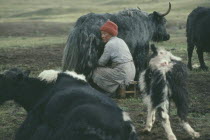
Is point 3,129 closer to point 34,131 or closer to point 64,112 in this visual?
point 34,131

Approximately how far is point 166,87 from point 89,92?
1644 millimetres

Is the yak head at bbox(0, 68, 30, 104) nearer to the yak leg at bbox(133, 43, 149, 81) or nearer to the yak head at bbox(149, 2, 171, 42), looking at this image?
the yak leg at bbox(133, 43, 149, 81)

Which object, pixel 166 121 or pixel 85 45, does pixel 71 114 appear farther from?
pixel 85 45

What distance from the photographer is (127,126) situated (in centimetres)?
422

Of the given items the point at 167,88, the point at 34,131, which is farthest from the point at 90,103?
the point at 167,88

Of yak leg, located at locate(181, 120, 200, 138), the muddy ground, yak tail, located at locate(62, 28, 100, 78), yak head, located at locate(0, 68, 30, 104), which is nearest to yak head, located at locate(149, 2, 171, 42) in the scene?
the muddy ground

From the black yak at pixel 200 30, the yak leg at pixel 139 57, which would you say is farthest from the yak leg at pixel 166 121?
the black yak at pixel 200 30

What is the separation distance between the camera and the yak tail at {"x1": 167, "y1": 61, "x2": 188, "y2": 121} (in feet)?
19.5

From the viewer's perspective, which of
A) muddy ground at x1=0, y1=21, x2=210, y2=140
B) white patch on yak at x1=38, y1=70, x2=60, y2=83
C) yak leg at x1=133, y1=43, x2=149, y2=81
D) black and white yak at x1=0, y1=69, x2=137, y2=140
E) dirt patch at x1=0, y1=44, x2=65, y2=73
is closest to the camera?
black and white yak at x1=0, y1=69, x2=137, y2=140

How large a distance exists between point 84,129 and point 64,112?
388 millimetres

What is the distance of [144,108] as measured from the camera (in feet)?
25.6

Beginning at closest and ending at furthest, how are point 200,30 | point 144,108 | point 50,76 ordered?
point 50,76, point 144,108, point 200,30

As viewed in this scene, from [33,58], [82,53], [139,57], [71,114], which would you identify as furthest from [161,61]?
[33,58]

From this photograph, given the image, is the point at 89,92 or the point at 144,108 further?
the point at 144,108
